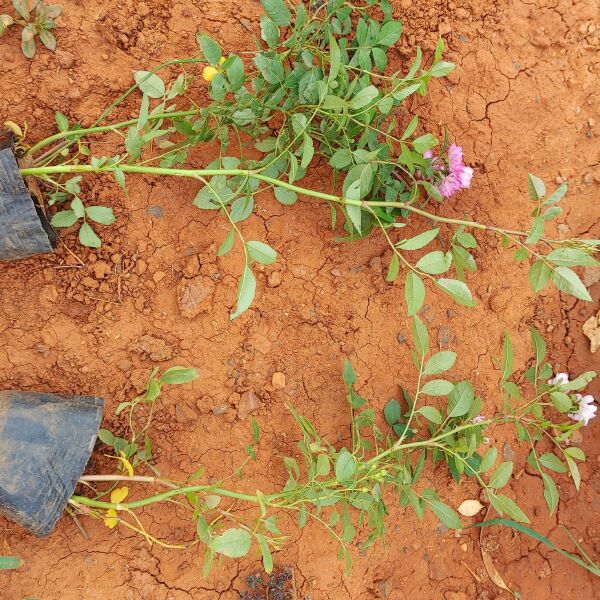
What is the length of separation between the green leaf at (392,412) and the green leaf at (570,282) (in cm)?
97

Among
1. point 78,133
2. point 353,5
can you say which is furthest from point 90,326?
point 353,5

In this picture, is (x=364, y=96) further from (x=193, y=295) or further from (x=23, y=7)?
(x=23, y=7)

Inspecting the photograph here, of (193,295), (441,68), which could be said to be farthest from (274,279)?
(441,68)

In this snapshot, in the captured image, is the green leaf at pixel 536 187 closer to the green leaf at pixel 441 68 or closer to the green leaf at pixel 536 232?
the green leaf at pixel 536 232

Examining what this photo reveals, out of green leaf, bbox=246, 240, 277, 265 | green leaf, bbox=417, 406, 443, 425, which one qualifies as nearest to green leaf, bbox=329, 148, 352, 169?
green leaf, bbox=246, 240, 277, 265

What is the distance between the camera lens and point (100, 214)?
8.33 ft

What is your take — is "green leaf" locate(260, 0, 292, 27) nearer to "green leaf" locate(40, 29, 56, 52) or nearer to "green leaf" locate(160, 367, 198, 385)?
"green leaf" locate(40, 29, 56, 52)

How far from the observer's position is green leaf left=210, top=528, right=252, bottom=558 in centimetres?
198

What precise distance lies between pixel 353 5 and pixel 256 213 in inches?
39.1

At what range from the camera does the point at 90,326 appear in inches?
105

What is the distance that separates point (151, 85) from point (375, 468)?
5.62 feet

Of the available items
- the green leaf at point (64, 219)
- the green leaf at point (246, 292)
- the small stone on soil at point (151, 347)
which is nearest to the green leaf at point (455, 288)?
the green leaf at point (246, 292)

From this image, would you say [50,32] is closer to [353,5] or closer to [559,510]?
[353,5]

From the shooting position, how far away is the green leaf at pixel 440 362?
2.50m
